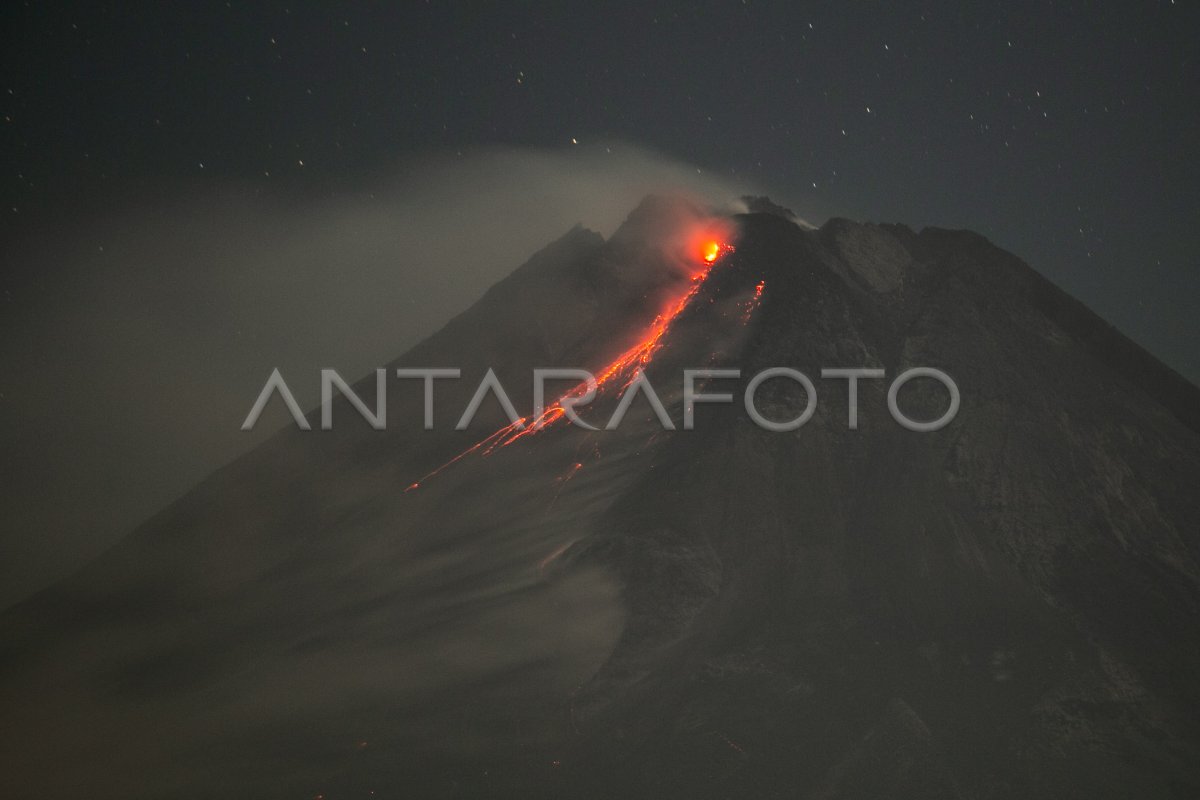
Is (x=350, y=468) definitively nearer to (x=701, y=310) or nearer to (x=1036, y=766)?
(x=701, y=310)

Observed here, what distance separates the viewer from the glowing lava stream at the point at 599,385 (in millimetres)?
52500

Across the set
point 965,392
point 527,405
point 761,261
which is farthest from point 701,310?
point 965,392

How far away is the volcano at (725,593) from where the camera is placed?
3256 cm

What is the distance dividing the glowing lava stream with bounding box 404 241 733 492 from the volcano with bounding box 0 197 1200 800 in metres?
0.44

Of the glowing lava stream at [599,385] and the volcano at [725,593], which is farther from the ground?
the glowing lava stream at [599,385]

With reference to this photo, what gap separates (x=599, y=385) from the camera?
53.9 meters

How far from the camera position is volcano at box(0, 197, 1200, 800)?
32.6m

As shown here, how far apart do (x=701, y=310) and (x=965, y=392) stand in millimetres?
15908

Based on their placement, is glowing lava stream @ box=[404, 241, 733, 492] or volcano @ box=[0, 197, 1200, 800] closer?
volcano @ box=[0, 197, 1200, 800]

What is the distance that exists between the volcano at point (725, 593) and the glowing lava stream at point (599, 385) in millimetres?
441

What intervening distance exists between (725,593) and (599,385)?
1840 centimetres

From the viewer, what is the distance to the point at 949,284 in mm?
55219

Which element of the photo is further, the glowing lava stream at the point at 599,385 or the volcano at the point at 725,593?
the glowing lava stream at the point at 599,385

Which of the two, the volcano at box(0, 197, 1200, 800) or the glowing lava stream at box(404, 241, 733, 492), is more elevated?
the glowing lava stream at box(404, 241, 733, 492)
